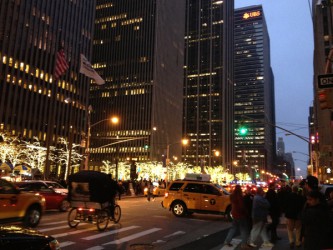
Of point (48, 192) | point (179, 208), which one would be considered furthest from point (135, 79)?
point (179, 208)

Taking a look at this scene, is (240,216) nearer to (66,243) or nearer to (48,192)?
(66,243)

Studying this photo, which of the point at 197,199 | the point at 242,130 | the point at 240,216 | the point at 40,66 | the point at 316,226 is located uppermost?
the point at 40,66

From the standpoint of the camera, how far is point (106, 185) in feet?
45.7

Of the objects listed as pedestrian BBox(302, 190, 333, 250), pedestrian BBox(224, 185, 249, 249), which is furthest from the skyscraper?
pedestrian BBox(302, 190, 333, 250)

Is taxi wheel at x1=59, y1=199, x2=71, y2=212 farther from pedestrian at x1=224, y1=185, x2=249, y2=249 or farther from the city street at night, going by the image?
pedestrian at x1=224, y1=185, x2=249, y2=249

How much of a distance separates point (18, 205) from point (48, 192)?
21.9 ft

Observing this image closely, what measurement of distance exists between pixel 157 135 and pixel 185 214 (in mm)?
109902

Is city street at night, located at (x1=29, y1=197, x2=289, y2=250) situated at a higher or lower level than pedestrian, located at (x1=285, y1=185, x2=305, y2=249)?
lower

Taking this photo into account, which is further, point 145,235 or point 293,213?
point 145,235

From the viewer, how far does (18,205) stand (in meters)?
12.4

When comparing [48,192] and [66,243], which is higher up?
[48,192]

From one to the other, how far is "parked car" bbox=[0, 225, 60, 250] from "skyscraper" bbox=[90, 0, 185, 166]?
386 feet

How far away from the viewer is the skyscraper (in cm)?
12838

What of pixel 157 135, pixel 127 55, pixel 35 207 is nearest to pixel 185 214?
pixel 35 207
